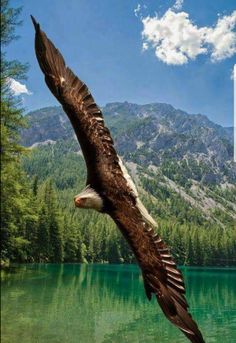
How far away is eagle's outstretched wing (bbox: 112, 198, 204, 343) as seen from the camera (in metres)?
2.65

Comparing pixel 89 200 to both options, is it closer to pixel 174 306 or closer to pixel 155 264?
pixel 155 264

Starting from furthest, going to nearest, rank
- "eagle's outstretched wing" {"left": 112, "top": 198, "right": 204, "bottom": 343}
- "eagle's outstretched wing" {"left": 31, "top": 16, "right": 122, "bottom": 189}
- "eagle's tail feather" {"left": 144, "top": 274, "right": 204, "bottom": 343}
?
"eagle's outstretched wing" {"left": 31, "top": 16, "right": 122, "bottom": 189} → "eagle's outstretched wing" {"left": 112, "top": 198, "right": 204, "bottom": 343} → "eagle's tail feather" {"left": 144, "top": 274, "right": 204, "bottom": 343}

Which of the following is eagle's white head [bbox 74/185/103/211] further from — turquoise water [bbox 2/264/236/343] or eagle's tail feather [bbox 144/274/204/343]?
turquoise water [bbox 2/264/236/343]

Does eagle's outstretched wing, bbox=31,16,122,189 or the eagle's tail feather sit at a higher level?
eagle's outstretched wing, bbox=31,16,122,189

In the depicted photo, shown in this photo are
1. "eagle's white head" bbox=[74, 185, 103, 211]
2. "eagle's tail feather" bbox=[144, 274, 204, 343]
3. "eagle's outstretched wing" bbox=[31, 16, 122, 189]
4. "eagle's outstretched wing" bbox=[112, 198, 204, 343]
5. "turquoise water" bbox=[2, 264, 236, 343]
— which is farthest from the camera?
"turquoise water" bbox=[2, 264, 236, 343]

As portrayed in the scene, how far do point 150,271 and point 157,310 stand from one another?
26947mm

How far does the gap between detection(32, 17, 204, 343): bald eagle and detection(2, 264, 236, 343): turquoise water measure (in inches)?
573

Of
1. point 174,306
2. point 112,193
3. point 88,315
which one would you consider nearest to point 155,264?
point 174,306

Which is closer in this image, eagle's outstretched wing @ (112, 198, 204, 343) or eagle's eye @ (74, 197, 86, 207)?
eagle's outstretched wing @ (112, 198, 204, 343)

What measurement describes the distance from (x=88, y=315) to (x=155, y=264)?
23.4 meters

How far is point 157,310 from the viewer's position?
2848cm

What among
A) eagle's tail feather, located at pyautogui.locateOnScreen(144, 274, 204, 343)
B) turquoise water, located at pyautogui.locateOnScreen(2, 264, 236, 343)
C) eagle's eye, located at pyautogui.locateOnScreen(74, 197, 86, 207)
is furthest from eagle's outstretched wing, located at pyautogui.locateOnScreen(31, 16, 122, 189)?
turquoise water, located at pyautogui.locateOnScreen(2, 264, 236, 343)

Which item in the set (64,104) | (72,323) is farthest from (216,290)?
(64,104)

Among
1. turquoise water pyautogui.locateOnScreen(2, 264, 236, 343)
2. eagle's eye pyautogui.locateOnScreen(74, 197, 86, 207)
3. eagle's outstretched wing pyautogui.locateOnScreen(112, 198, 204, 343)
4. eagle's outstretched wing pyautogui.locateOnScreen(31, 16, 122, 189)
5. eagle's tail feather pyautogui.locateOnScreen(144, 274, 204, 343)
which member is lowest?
turquoise water pyautogui.locateOnScreen(2, 264, 236, 343)
